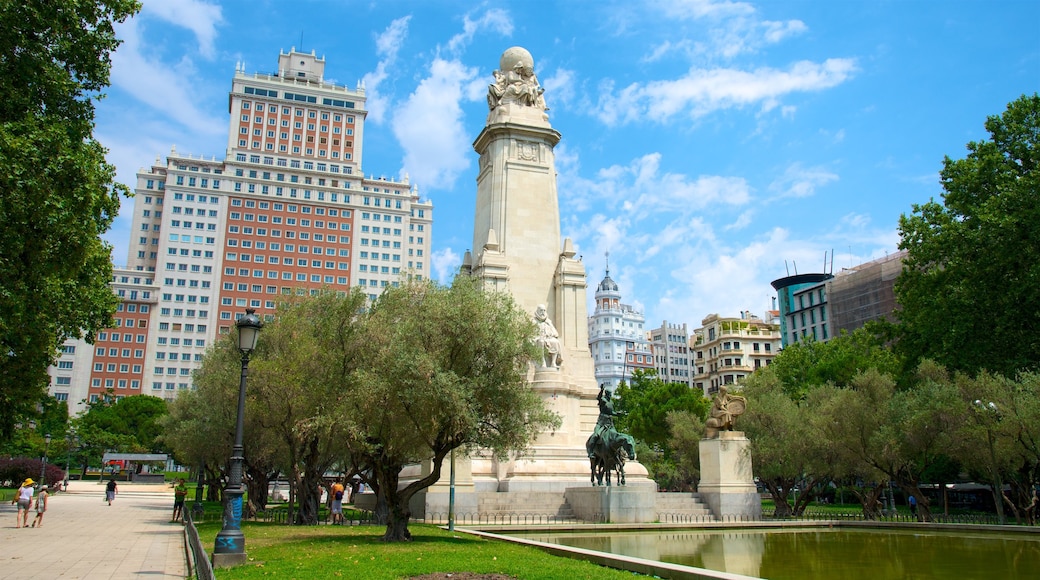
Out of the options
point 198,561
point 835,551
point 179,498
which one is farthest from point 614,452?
point 179,498

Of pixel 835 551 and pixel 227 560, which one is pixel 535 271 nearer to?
pixel 835 551

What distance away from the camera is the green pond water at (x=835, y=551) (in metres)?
13.5

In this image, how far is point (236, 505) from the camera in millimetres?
15156

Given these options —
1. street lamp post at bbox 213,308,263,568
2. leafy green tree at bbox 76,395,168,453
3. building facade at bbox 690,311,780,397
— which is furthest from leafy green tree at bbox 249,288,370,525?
building facade at bbox 690,311,780,397

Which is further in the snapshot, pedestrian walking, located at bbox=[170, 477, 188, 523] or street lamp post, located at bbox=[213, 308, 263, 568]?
pedestrian walking, located at bbox=[170, 477, 188, 523]

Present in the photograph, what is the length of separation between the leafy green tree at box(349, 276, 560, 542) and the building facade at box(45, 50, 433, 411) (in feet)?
311

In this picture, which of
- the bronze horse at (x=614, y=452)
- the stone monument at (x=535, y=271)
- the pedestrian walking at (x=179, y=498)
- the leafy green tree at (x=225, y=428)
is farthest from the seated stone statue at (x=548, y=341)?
the pedestrian walking at (x=179, y=498)

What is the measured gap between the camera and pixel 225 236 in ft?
385

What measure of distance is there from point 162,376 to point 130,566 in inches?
4301

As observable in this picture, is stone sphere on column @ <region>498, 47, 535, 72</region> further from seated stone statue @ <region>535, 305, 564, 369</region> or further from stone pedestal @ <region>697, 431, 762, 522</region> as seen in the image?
stone pedestal @ <region>697, 431, 762, 522</region>

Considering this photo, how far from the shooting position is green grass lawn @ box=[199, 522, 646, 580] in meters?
12.8

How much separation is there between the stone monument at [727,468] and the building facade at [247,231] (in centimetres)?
8798

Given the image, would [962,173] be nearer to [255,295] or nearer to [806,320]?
[806,320]

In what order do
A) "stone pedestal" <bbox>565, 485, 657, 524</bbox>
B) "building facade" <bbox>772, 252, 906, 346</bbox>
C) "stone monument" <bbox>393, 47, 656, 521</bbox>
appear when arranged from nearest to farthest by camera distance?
1. "stone pedestal" <bbox>565, 485, 657, 524</bbox>
2. "stone monument" <bbox>393, 47, 656, 521</bbox>
3. "building facade" <bbox>772, 252, 906, 346</bbox>
